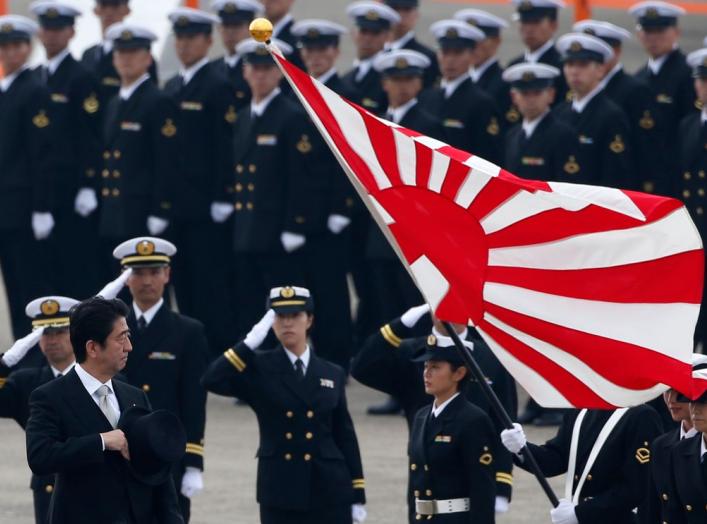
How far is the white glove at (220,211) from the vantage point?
13984mm

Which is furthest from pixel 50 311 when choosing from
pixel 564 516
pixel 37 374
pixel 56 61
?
pixel 56 61

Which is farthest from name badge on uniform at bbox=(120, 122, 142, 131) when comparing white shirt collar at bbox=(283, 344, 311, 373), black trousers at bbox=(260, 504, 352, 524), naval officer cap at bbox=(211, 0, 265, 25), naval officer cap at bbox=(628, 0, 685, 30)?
black trousers at bbox=(260, 504, 352, 524)

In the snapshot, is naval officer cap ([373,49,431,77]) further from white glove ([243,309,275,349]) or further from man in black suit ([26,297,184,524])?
man in black suit ([26,297,184,524])

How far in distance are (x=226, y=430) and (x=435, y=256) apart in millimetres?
5161

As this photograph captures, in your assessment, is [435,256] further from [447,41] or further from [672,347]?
[447,41]

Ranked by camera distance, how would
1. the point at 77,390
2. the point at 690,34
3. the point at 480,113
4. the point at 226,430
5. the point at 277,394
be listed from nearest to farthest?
the point at 77,390 < the point at 277,394 < the point at 226,430 < the point at 480,113 < the point at 690,34

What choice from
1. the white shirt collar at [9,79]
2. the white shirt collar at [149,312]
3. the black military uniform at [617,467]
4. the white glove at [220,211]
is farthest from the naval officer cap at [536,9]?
the black military uniform at [617,467]

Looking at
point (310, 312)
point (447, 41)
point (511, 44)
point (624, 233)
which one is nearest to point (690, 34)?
point (511, 44)

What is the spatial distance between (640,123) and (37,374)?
532 centimetres

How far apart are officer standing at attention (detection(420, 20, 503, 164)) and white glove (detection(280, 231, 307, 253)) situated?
1105mm

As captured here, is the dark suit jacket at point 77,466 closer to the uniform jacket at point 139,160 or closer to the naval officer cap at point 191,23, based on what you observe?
the uniform jacket at point 139,160

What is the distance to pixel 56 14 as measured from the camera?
47.7 ft

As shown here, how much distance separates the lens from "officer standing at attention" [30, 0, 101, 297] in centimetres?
1427

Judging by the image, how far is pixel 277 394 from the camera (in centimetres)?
935
